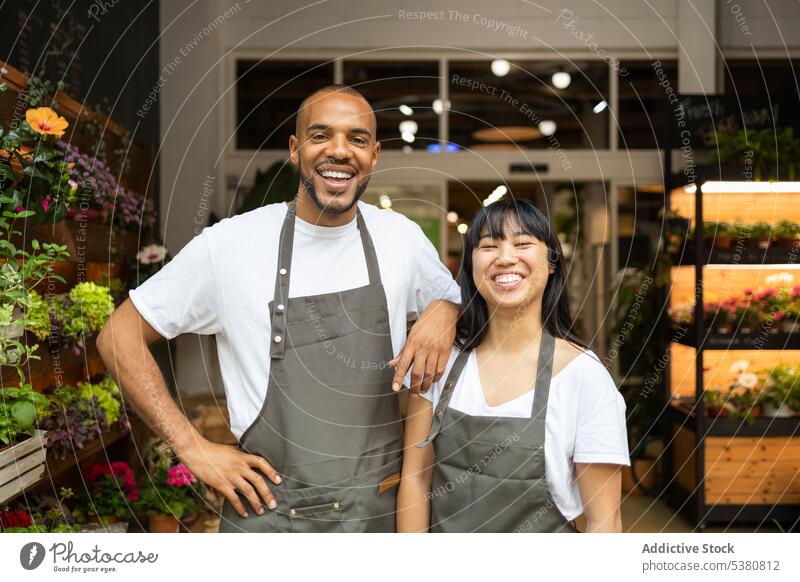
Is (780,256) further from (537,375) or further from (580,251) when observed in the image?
(537,375)

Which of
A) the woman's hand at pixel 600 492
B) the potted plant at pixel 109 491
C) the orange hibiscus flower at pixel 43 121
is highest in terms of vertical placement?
the orange hibiscus flower at pixel 43 121

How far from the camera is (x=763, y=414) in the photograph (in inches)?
141

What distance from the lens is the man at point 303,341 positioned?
158 cm

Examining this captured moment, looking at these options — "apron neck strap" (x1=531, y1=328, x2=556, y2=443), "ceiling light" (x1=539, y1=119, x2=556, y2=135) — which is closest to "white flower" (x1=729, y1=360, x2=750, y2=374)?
"ceiling light" (x1=539, y1=119, x2=556, y2=135)

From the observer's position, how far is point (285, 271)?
5.40 feet

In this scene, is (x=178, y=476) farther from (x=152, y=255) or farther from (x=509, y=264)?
(x=509, y=264)

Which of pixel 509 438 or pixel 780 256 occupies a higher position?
pixel 780 256

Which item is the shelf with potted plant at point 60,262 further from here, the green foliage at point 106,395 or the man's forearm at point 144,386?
the man's forearm at point 144,386

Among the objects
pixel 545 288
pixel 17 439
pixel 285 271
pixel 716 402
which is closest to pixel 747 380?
pixel 716 402

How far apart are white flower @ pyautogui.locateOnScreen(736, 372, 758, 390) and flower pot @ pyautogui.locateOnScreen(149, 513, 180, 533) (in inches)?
101

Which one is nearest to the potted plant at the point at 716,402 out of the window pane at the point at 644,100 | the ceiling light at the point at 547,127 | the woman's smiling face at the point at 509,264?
the window pane at the point at 644,100

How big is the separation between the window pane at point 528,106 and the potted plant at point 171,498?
93.3 inches

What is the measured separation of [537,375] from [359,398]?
38 centimetres

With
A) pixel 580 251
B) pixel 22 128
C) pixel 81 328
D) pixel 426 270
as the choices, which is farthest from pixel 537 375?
pixel 580 251
